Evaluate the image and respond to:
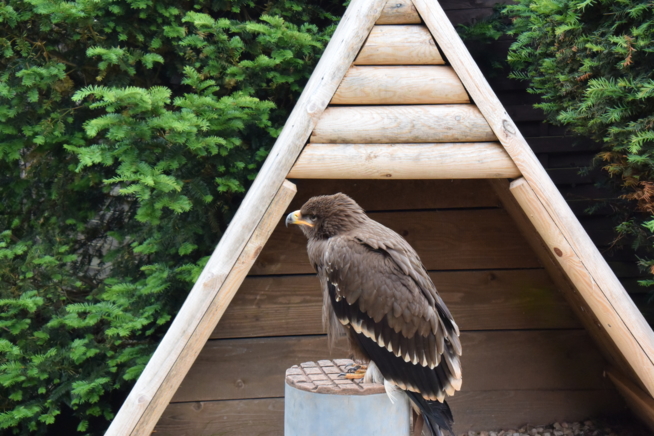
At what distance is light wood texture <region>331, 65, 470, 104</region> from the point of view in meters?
2.60

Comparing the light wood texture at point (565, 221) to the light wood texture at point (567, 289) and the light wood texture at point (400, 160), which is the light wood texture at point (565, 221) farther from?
the light wood texture at point (567, 289)

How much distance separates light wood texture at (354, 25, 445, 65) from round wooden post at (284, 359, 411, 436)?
1.45 metres

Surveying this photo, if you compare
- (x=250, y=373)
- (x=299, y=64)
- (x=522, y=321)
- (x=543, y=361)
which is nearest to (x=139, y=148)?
(x=299, y=64)

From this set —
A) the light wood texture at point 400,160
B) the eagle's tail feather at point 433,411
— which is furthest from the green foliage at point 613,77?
the eagle's tail feather at point 433,411

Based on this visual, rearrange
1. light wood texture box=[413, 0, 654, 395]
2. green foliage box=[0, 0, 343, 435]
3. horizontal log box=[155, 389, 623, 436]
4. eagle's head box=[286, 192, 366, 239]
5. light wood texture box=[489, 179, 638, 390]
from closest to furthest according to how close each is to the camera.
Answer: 1. light wood texture box=[413, 0, 654, 395]
2. eagle's head box=[286, 192, 366, 239]
3. light wood texture box=[489, 179, 638, 390]
4. green foliage box=[0, 0, 343, 435]
5. horizontal log box=[155, 389, 623, 436]

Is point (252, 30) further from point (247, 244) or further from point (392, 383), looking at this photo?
point (392, 383)

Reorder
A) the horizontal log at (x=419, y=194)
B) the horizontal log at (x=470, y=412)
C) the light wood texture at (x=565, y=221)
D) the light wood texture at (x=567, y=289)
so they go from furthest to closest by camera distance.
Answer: the horizontal log at (x=419, y=194) < the horizontal log at (x=470, y=412) < the light wood texture at (x=567, y=289) < the light wood texture at (x=565, y=221)

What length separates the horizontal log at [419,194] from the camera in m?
3.76

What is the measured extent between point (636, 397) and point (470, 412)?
102 cm

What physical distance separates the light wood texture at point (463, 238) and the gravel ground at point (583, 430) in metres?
1.08

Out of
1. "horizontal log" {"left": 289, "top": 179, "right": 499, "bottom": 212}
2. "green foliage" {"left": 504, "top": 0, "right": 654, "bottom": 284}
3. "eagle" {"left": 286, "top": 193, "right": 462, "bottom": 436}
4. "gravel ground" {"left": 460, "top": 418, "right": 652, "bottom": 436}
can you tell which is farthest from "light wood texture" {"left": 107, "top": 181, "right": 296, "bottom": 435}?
"gravel ground" {"left": 460, "top": 418, "right": 652, "bottom": 436}

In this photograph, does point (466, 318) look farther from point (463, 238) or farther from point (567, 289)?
point (567, 289)

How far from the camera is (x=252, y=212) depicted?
2561mm

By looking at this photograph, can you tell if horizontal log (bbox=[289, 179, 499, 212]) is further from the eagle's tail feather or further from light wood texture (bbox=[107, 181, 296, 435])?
the eagle's tail feather
